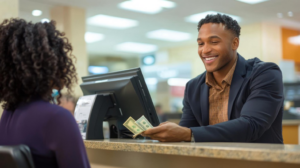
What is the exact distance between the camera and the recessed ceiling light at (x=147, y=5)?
24.9ft

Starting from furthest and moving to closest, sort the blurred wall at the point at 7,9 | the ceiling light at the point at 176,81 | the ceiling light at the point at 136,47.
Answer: the ceiling light at the point at 176,81
the ceiling light at the point at 136,47
the blurred wall at the point at 7,9

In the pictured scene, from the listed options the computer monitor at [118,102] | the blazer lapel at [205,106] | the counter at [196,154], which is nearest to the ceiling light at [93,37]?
the computer monitor at [118,102]

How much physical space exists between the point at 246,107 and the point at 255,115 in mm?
71

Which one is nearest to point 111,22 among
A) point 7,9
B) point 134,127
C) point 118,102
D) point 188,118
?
point 7,9

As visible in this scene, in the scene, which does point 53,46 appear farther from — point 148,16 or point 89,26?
point 89,26

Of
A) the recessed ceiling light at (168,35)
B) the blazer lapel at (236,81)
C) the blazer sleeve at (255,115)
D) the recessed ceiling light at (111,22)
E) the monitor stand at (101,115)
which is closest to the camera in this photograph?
the blazer sleeve at (255,115)

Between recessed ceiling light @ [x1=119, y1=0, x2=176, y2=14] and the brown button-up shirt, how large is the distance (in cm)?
566

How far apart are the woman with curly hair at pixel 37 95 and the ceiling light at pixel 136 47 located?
1093 cm

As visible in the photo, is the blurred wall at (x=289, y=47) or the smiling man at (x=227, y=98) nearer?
the smiling man at (x=227, y=98)

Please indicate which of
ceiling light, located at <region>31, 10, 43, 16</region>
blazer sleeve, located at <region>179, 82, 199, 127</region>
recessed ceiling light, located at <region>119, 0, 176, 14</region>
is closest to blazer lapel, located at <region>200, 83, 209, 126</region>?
blazer sleeve, located at <region>179, 82, 199, 127</region>

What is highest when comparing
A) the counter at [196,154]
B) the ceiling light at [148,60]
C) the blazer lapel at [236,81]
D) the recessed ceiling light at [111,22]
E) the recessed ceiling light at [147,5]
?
the recessed ceiling light at [147,5]

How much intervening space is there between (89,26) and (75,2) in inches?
75.9

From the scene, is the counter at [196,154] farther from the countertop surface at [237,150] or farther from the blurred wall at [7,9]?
the blurred wall at [7,9]

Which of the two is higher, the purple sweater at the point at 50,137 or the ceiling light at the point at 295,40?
the ceiling light at the point at 295,40
